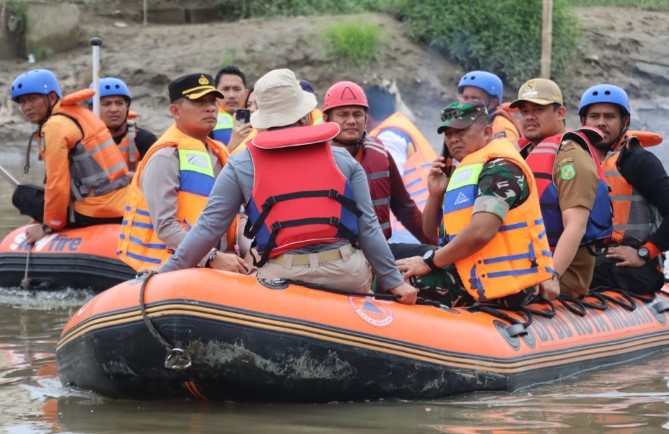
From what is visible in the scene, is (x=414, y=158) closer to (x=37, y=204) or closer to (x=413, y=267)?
(x=37, y=204)

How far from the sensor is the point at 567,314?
264 inches

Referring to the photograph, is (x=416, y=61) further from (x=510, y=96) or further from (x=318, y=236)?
(x=318, y=236)

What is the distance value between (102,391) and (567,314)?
2.36 meters

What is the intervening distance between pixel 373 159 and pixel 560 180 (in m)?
1.12

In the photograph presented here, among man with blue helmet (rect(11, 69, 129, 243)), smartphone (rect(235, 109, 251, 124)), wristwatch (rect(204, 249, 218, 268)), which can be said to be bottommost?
man with blue helmet (rect(11, 69, 129, 243))

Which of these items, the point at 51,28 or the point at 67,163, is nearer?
the point at 67,163

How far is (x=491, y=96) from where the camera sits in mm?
9312

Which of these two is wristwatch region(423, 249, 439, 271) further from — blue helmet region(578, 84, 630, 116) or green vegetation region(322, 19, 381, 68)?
green vegetation region(322, 19, 381, 68)

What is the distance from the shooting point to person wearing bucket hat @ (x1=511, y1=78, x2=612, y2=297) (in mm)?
6574

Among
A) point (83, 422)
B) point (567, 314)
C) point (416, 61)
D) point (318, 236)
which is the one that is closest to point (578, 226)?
point (567, 314)

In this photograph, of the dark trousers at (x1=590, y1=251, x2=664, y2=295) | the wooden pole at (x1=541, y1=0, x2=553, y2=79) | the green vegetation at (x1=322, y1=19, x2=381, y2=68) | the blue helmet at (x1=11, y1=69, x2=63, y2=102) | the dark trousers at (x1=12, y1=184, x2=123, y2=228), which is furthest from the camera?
the green vegetation at (x1=322, y1=19, x2=381, y2=68)

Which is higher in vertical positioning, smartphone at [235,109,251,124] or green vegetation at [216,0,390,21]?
smartphone at [235,109,251,124]

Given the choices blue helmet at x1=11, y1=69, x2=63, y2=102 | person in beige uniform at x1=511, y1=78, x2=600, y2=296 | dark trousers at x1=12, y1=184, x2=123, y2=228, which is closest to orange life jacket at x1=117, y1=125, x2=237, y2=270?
person in beige uniform at x1=511, y1=78, x2=600, y2=296

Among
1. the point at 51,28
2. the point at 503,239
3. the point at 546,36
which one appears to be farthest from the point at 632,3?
the point at 503,239
